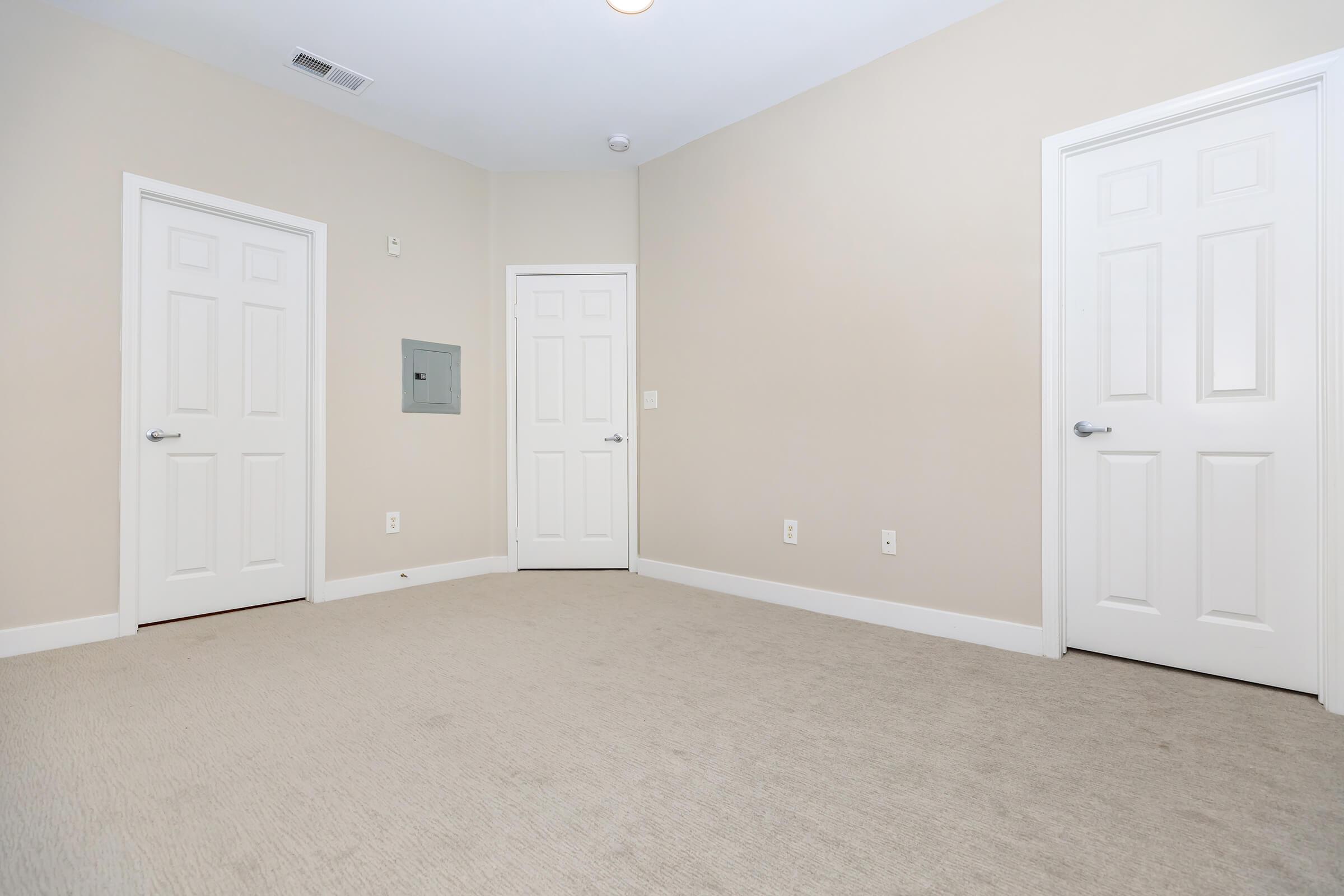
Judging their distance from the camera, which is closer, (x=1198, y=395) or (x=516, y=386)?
(x=1198, y=395)

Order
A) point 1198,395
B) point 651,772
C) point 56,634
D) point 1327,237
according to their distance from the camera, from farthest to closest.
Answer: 1. point 56,634
2. point 1198,395
3. point 1327,237
4. point 651,772

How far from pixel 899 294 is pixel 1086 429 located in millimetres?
1019

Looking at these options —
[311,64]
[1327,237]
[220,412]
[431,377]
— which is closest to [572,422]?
[431,377]

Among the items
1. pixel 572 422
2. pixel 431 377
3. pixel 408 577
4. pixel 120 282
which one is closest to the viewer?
pixel 120 282

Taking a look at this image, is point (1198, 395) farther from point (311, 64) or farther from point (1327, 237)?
point (311, 64)

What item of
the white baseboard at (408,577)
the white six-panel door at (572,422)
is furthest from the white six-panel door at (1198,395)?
the white baseboard at (408,577)

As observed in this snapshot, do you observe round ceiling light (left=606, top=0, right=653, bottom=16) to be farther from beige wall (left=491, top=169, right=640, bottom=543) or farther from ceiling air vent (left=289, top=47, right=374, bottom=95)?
beige wall (left=491, top=169, right=640, bottom=543)

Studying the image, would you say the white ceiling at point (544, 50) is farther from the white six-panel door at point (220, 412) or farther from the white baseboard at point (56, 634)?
the white baseboard at point (56, 634)

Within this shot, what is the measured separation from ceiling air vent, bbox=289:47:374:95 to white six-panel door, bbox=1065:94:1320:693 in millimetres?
3512

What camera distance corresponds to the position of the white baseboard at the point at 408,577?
140 inches

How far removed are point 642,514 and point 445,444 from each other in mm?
1417

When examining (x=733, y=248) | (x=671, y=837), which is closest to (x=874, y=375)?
(x=733, y=248)

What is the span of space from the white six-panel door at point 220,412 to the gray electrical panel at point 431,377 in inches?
23.2

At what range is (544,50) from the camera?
302 centimetres
